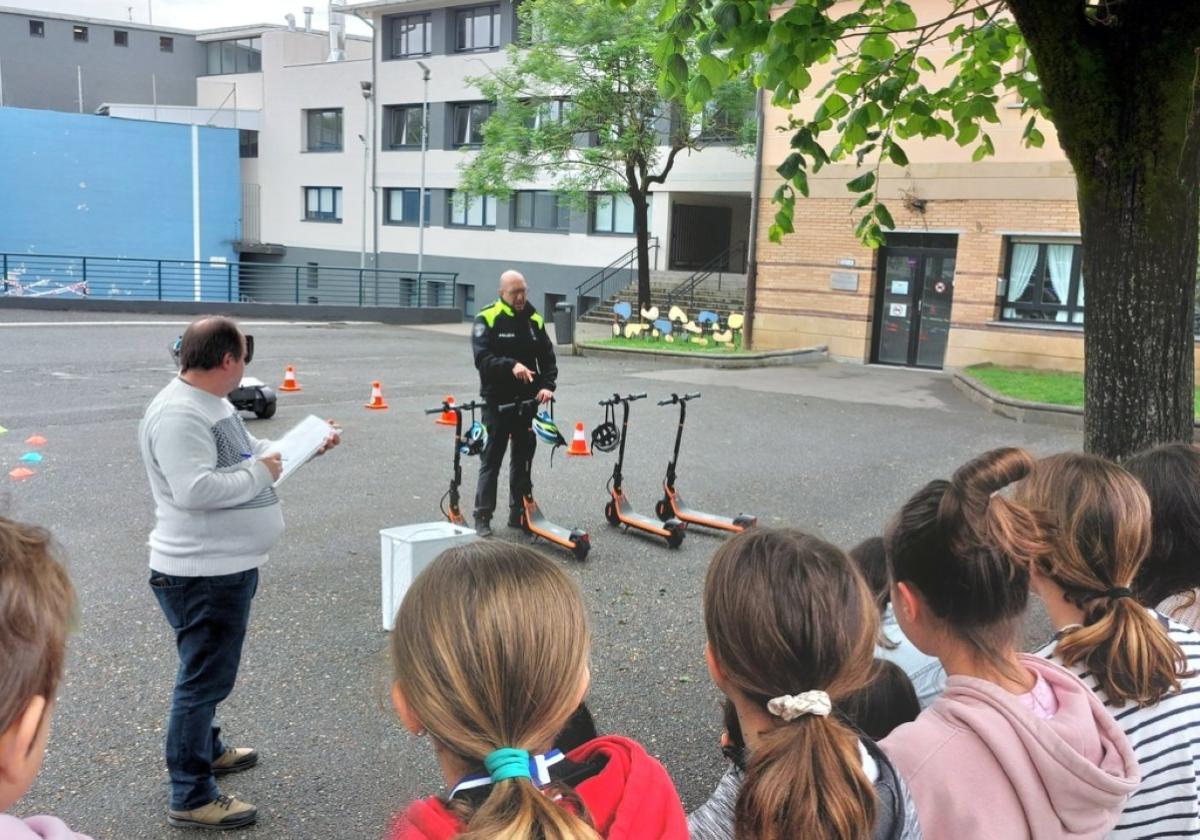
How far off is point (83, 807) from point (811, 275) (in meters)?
19.4

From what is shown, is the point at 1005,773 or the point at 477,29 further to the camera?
the point at 477,29

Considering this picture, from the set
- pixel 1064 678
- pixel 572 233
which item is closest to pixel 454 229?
pixel 572 233

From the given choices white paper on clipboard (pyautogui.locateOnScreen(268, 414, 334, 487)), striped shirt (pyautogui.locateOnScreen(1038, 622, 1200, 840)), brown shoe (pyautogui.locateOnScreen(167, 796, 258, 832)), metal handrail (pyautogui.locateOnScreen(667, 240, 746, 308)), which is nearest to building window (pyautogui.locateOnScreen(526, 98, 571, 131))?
metal handrail (pyautogui.locateOnScreen(667, 240, 746, 308))

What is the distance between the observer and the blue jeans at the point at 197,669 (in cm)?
330

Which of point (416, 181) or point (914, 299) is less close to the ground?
point (416, 181)

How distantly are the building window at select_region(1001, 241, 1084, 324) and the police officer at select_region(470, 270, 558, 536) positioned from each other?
14.2 m

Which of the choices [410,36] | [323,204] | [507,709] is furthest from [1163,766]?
[323,204]

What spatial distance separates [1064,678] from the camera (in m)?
1.89

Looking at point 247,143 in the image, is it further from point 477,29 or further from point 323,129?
point 477,29

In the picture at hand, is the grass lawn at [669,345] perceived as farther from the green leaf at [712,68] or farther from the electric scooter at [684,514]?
the green leaf at [712,68]

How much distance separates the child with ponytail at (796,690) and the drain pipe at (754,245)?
2020 centimetres

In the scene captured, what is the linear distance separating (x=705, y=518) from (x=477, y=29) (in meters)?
32.9

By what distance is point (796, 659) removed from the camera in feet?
5.28

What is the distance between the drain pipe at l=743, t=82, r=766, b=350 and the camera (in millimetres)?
21328
